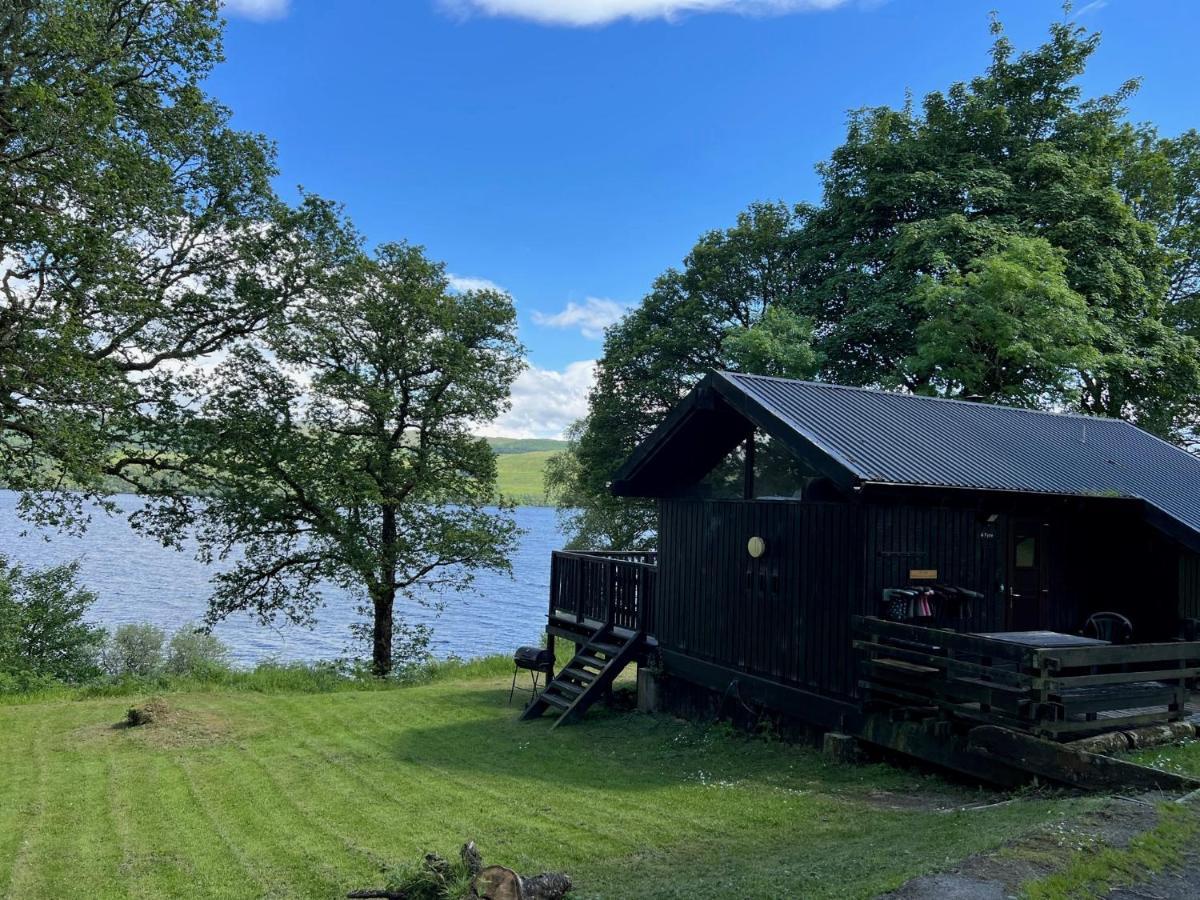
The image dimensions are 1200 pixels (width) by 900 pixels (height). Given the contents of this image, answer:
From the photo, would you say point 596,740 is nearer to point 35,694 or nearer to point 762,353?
point 35,694

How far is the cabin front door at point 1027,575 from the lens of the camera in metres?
10.6

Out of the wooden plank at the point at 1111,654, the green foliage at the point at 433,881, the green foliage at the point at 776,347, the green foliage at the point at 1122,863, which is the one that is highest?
the green foliage at the point at 776,347

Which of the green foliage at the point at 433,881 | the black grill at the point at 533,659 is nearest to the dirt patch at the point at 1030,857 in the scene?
the green foliage at the point at 433,881

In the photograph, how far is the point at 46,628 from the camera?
20984 mm

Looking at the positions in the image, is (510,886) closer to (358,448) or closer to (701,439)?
(701,439)

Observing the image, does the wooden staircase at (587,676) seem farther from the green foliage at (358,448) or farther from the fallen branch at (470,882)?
the green foliage at (358,448)

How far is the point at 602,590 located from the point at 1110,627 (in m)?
7.57

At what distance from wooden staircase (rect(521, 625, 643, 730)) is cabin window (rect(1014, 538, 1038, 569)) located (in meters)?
5.65

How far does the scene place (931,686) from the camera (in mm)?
8352

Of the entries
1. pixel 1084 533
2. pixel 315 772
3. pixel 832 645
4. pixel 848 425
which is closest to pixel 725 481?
pixel 848 425

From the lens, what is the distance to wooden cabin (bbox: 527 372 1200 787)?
845 centimetres

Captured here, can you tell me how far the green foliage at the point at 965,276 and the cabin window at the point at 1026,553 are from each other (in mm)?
10207

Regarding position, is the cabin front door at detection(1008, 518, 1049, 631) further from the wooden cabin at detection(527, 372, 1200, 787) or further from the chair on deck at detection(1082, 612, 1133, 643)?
the chair on deck at detection(1082, 612, 1133, 643)

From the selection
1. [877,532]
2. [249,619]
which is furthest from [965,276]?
[249,619]
